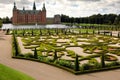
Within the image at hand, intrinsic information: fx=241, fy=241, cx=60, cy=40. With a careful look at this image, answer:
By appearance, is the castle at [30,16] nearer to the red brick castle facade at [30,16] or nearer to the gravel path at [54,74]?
the red brick castle facade at [30,16]

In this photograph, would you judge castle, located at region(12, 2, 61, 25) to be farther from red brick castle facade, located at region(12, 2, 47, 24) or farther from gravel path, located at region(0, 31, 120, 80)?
gravel path, located at region(0, 31, 120, 80)

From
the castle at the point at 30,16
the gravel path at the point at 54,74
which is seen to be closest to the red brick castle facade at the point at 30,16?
the castle at the point at 30,16

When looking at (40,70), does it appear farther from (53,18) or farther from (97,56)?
(53,18)

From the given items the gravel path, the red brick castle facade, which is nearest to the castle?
the red brick castle facade

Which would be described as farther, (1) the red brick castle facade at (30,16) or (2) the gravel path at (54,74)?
(1) the red brick castle facade at (30,16)

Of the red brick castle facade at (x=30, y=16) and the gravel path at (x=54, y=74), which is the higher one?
the red brick castle facade at (x=30, y=16)

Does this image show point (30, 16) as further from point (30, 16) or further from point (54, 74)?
point (54, 74)

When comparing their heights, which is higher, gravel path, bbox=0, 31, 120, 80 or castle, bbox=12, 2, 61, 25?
castle, bbox=12, 2, 61, 25

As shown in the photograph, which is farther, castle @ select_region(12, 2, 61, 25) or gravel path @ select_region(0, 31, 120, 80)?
castle @ select_region(12, 2, 61, 25)

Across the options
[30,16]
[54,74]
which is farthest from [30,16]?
[54,74]

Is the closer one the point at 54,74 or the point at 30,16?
the point at 54,74

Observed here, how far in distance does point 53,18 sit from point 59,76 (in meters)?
121

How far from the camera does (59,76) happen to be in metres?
10.5

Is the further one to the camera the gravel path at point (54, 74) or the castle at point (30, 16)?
the castle at point (30, 16)
